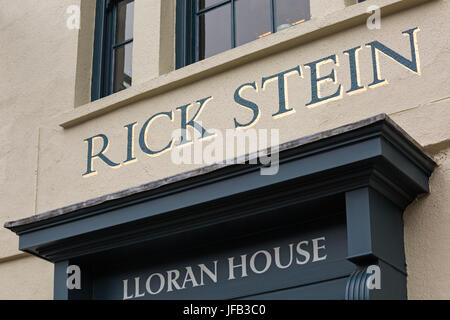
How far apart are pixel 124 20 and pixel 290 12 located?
191 cm

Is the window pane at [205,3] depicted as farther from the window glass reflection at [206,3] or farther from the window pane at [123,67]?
the window pane at [123,67]

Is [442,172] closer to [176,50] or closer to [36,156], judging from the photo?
[176,50]

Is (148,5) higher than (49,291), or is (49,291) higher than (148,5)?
(148,5)

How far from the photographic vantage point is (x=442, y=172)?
245 inches

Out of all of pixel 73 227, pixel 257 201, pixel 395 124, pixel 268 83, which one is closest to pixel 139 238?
pixel 73 227

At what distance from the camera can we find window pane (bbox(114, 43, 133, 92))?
862cm

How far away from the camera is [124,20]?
8.95 metres

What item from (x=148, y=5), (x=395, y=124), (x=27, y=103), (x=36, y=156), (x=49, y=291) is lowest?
(x=49, y=291)

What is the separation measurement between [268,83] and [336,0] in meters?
0.78
